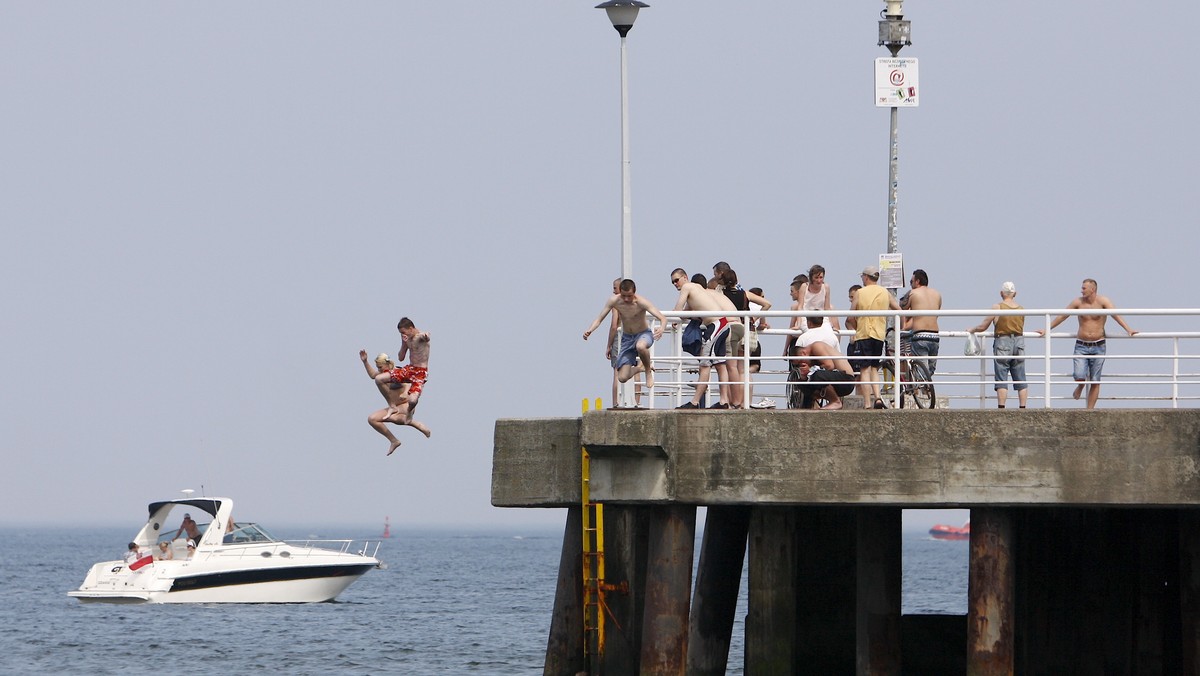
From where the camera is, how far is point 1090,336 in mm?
16828

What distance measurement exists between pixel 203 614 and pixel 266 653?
9644 millimetres

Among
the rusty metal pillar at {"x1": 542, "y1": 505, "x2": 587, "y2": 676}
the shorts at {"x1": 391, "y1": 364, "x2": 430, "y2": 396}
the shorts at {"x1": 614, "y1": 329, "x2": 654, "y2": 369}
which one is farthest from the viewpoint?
the shorts at {"x1": 391, "y1": 364, "x2": 430, "y2": 396}

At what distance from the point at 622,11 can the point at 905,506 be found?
7.91 meters

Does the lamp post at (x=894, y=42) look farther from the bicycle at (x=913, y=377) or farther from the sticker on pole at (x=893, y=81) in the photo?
the bicycle at (x=913, y=377)

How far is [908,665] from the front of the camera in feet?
77.7

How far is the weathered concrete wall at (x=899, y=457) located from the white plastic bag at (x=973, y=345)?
7.12 ft

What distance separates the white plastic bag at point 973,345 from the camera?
56.7ft

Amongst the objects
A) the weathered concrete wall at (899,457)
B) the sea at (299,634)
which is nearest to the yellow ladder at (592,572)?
the weathered concrete wall at (899,457)

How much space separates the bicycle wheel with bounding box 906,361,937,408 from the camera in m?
17.2

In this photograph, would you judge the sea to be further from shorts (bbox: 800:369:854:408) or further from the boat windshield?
shorts (bbox: 800:369:854:408)

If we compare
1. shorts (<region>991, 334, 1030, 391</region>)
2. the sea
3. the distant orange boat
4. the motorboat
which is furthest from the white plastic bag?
the distant orange boat

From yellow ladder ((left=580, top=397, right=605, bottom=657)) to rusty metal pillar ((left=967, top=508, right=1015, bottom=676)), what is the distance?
335 cm

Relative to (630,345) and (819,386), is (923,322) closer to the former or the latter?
(819,386)

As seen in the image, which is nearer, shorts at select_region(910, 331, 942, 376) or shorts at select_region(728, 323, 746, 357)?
shorts at select_region(728, 323, 746, 357)
